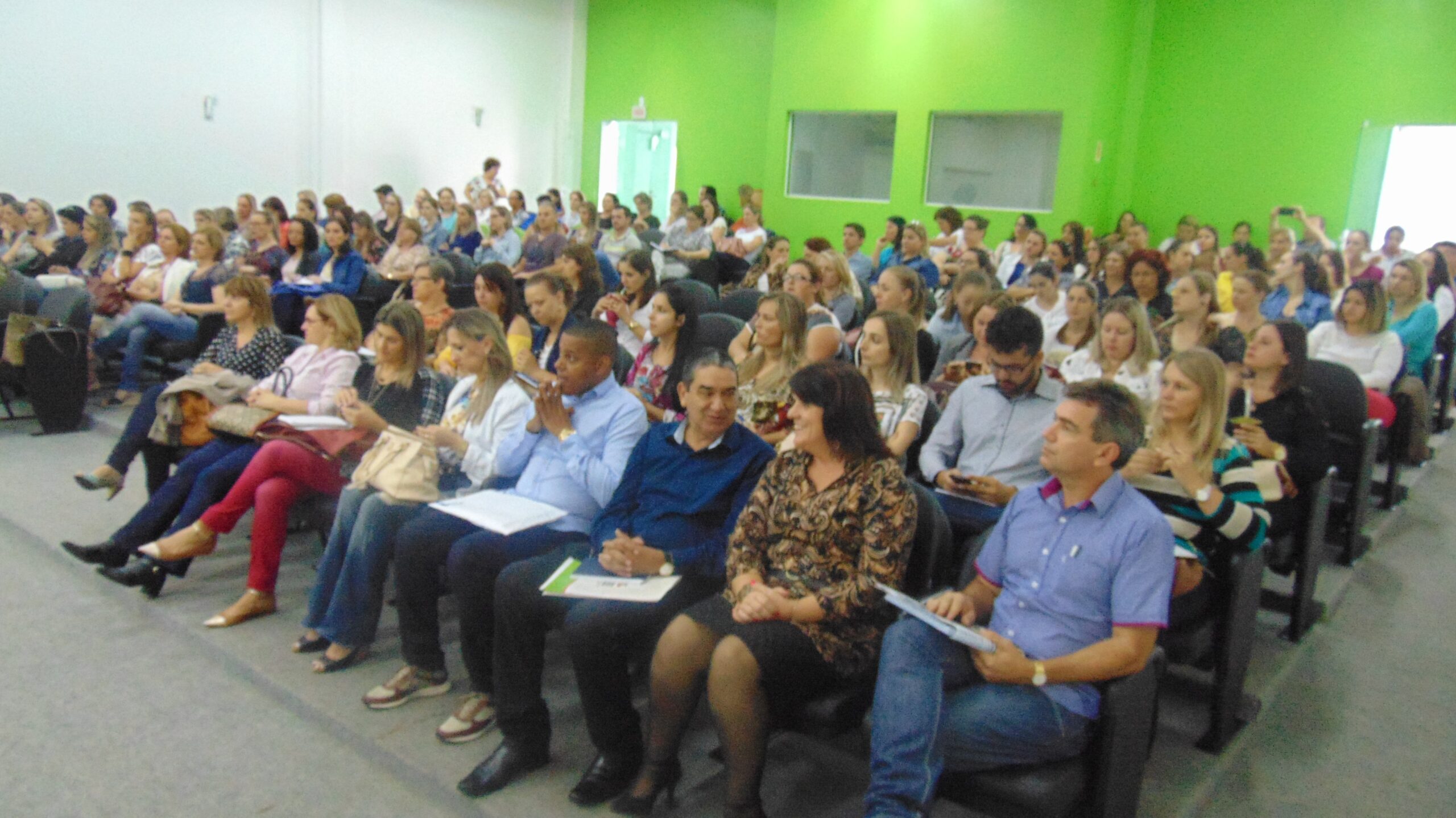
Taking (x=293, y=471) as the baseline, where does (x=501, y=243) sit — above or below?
above

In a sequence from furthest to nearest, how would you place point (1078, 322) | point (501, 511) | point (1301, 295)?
point (1301, 295), point (1078, 322), point (501, 511)

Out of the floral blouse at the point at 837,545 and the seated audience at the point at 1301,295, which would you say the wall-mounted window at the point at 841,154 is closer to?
the seated audience at the point at 1301,295

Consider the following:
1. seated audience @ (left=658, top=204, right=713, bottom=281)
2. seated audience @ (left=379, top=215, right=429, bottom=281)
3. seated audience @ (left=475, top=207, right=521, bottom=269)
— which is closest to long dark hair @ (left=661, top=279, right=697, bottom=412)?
seated audience @ (left=379, top=215, right=429, bottom=281)

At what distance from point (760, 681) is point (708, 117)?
1157 cm

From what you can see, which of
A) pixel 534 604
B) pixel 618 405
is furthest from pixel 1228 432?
pixel 534 604

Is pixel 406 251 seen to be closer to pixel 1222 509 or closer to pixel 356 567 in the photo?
pixel 356 567

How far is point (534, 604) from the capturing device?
8.21 ft

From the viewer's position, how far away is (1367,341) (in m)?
4.80

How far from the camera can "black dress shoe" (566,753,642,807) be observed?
7.73ft

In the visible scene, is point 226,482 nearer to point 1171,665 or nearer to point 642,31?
point 1171,665

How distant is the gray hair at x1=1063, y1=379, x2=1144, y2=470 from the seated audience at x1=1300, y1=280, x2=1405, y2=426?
3.17m

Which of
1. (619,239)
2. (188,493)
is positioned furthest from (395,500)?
(619,239)

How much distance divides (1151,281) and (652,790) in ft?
13.5

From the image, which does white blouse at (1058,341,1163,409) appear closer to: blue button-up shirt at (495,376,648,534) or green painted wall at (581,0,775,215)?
blue button-up shirt at (495,376,648,534)
